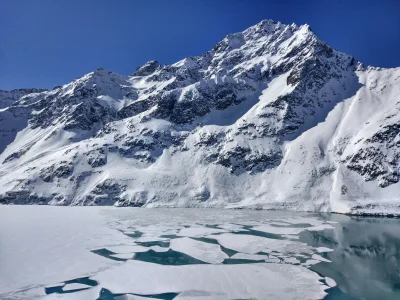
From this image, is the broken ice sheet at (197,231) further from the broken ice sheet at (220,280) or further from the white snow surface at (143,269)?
the broken ice sheet at (220,280)

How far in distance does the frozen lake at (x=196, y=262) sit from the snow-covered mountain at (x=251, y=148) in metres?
36.1

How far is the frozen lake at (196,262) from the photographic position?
20.2m

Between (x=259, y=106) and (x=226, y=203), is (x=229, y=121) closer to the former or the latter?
(x=259, y=106)

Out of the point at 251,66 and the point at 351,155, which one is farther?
the point at 251,66

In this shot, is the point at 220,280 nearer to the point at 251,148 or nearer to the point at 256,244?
the point at 256,244

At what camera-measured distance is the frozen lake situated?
20219 millimetres

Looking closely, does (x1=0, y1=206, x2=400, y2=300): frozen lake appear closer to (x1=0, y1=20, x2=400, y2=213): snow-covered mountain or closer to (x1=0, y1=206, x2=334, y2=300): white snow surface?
(x1=0, y1=206, x2=334, y2=300): white snow surface

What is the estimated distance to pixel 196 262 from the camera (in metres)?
27.3

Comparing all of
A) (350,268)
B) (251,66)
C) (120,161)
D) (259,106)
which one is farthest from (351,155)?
(251,66)

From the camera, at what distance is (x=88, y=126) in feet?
527

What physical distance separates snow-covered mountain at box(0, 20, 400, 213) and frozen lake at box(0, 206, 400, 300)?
36.1 metres

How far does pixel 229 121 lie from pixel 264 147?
79.5 ft

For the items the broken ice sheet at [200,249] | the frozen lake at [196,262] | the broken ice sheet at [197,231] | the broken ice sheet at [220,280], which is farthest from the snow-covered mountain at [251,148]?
the broken ice sheet at [220,280]

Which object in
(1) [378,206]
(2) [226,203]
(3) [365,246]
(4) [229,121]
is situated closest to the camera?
(3) [365,246]
